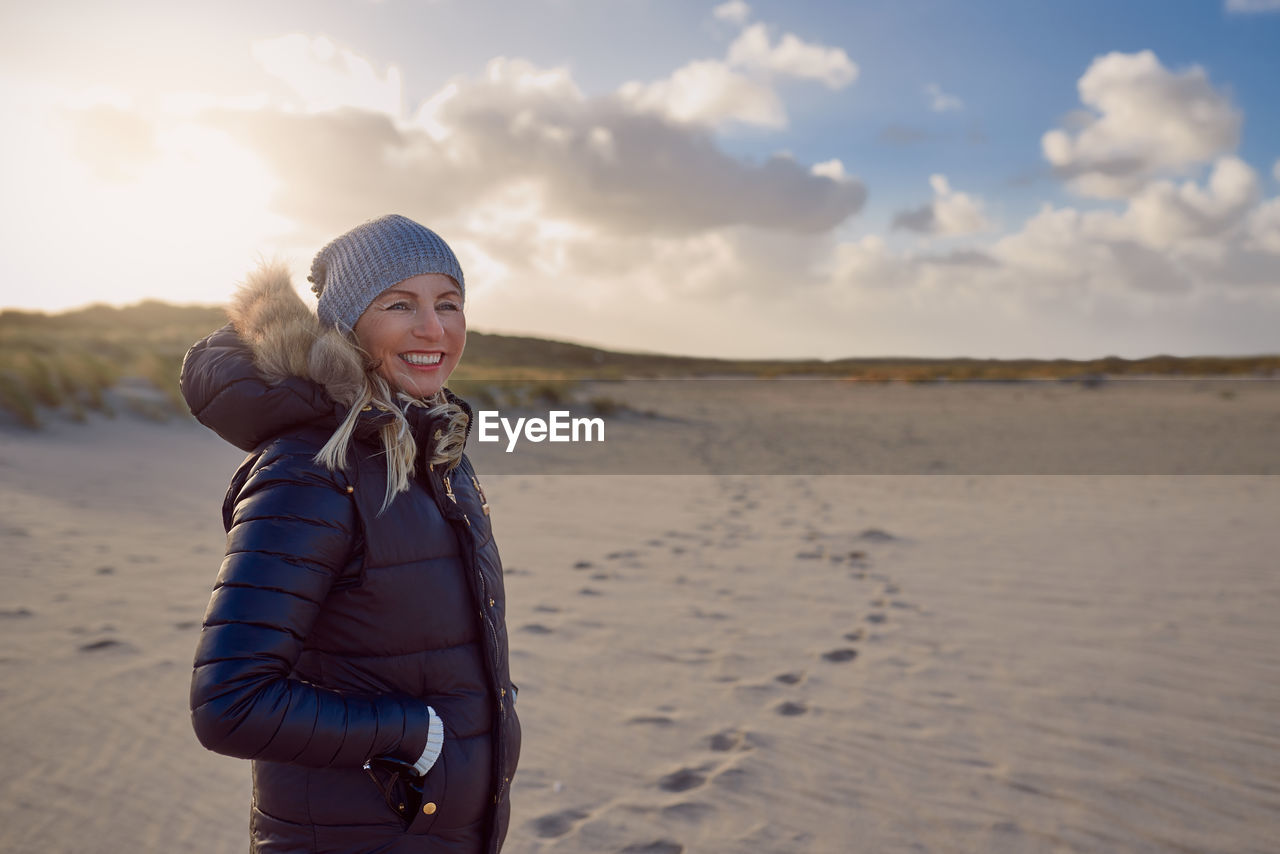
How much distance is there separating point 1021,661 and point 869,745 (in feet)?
5.20

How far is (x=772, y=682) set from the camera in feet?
14.7

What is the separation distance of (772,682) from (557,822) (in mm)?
1684

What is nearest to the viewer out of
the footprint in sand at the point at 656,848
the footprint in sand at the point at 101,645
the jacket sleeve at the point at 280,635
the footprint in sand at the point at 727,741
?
the jacket sleeve at the point at 280,635

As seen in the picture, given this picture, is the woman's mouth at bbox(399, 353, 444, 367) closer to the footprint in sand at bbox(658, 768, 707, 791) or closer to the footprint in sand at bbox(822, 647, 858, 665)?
the footprint in sand at bbox(658, 768, 707, 791)

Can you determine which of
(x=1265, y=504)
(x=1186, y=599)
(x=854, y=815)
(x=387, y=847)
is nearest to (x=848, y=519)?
(x=1186, y=599)

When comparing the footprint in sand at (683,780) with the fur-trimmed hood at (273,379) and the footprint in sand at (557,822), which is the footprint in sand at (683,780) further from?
the fur-trimmed hood at (273,379)

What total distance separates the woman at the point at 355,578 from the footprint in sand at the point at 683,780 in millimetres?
1786

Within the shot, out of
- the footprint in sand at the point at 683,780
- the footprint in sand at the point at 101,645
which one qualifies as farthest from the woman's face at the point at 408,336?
the footprint in sand at the point at 101,645

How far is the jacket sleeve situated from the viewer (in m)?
1.34

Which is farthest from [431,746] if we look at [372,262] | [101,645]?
[101,645]

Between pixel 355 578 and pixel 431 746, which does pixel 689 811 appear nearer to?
pixel 431 746

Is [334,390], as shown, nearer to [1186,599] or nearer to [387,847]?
[387,847]

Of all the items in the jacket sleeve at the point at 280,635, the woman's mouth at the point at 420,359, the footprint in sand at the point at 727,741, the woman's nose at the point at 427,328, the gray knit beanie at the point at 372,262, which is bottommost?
the footprint in sand at the point at 727,741

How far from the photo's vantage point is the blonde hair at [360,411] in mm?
1507
